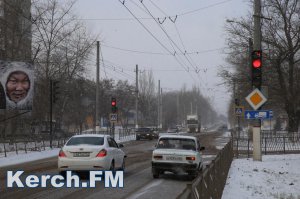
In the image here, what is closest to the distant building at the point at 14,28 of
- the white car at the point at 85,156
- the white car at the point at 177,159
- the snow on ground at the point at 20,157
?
the snow on ground at the point at 20,157

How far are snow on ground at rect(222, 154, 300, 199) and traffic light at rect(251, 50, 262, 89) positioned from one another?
3.56 m

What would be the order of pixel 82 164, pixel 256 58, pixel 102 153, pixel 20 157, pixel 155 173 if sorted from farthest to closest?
pixel 20 157
pixel 256 58
pixel 155 173
pixel 102 153
pixel 82 164

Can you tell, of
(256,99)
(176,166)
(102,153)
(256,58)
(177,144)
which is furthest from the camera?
(256,99)

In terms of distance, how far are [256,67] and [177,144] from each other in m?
6.60

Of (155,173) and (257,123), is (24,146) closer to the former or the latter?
(257,123)

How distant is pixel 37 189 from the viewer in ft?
46.6

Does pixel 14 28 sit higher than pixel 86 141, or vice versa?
pixel 14 28

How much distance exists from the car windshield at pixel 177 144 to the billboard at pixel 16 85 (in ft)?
63.6

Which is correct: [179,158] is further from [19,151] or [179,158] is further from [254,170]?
[19,151]

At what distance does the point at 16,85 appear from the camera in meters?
35.7

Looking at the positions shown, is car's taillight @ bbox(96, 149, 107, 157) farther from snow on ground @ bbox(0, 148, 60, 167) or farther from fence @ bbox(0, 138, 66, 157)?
fence @ bbox(0, 138, 66, 157)

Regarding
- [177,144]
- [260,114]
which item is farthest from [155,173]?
[260,114]

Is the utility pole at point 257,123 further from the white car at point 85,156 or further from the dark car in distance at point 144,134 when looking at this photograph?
the dark car in distance at point 144,134

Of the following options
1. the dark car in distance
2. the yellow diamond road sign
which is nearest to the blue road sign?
the yellow diamond road sign
